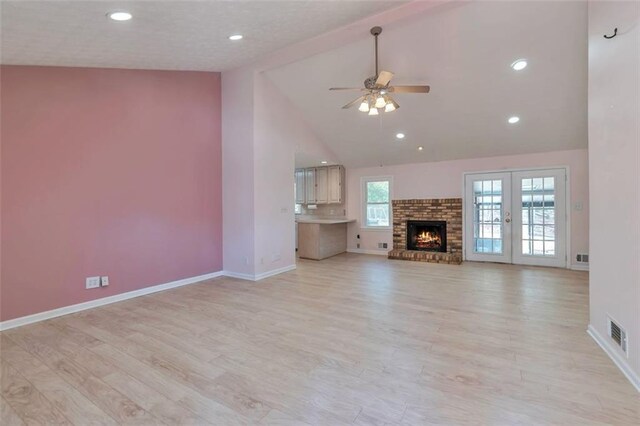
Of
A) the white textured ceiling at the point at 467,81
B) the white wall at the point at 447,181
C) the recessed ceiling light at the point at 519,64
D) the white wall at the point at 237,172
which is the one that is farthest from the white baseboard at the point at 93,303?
the recessed ceiling light at the point at 519,64

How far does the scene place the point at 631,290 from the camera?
6.66ft

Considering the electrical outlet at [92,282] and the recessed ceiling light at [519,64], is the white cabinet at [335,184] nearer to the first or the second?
the recessed ceiling light at [519,64]

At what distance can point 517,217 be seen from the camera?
6027 millimetres

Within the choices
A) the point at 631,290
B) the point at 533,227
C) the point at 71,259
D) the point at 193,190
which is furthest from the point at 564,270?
the point at 71,259

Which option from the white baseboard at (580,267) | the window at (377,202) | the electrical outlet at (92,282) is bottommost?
the white baseboard at (580,267)

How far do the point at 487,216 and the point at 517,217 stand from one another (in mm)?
522

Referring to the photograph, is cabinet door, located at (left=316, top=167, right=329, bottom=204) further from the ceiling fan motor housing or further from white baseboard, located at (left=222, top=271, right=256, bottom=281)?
the ceiling fan motor housing

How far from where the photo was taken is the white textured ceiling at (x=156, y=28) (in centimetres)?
245

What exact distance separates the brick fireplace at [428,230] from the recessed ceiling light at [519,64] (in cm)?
299

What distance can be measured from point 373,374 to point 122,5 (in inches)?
135

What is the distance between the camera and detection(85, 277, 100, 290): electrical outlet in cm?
361

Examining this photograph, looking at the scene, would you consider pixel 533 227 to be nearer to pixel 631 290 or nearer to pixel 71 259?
pixel 631 290

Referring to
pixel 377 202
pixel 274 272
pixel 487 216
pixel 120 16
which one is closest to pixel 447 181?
pixel 487 216

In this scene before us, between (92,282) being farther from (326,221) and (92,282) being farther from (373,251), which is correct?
(373,251)
